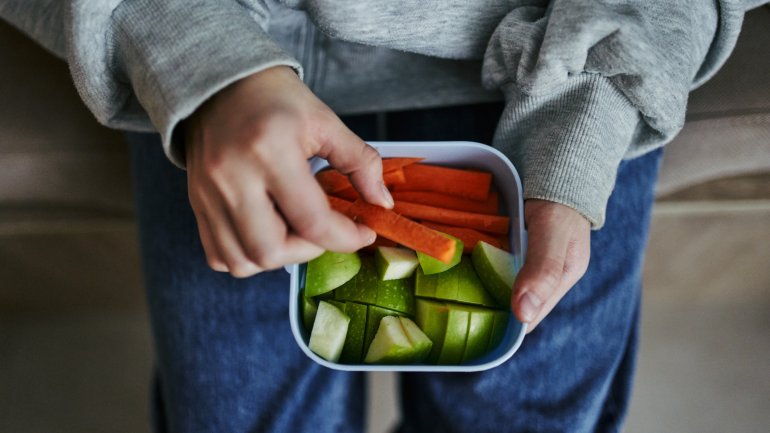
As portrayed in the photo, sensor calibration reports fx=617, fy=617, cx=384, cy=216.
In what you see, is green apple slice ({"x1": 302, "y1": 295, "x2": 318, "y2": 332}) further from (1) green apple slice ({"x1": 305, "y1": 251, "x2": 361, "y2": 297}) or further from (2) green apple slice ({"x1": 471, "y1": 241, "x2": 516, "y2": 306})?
(2) green apple slice ({"x1": 471, "y1": 241, "x2": 516, "y2": 306})

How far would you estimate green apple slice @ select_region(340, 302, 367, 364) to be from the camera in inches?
25.4

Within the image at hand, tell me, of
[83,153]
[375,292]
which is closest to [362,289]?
[375,292]

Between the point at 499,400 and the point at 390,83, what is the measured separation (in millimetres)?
407

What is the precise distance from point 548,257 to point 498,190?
0.48ft

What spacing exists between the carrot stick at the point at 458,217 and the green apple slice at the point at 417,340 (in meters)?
0.12

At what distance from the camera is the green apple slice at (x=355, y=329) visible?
0.65 metres

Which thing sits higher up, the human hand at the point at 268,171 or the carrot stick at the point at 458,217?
the human hand at the point at 268,171

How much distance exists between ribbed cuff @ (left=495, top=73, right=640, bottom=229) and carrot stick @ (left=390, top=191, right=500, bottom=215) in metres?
0.06

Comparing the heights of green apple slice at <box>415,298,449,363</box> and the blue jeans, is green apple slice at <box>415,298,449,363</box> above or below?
above

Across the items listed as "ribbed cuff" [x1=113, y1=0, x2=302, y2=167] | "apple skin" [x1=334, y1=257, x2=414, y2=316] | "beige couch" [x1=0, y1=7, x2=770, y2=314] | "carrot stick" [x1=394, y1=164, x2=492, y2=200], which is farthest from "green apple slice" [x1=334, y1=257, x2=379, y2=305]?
"beige couch" [x1=0, y1=7, x2=770, y2=314]

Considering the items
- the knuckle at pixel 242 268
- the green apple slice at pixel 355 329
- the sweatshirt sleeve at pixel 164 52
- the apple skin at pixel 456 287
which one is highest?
the sweatshirt sleeve at pixel 164 52

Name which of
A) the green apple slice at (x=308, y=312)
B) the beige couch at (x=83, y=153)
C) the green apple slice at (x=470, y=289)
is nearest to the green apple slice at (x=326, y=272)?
the green apple slice at (x=308, y=312)

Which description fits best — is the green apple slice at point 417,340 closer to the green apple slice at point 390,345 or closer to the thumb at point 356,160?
the green apple slice at point 390,345

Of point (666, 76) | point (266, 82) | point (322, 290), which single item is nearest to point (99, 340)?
point (322, 290)
